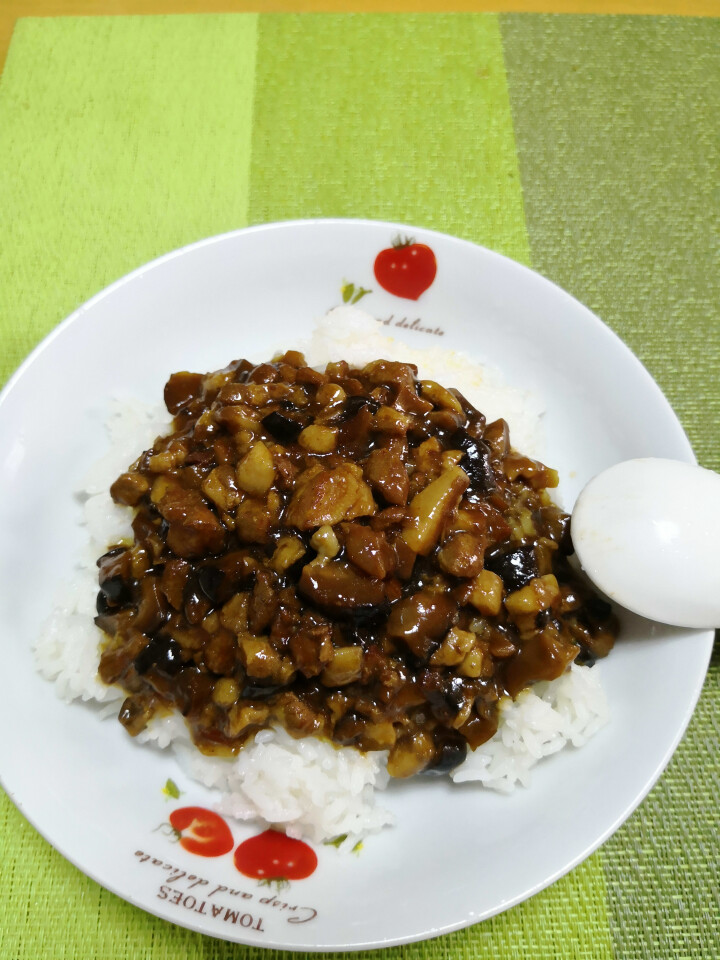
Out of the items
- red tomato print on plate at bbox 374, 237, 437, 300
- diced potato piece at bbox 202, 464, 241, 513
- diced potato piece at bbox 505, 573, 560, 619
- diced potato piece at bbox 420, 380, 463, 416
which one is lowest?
diced potato piece at bbox 505, 573, 560, 619

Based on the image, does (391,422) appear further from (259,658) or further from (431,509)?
(259,658)

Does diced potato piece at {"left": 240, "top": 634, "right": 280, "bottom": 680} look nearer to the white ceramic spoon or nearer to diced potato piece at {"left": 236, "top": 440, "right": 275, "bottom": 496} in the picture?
diced potato piece at {"left": 236, "top": 440, "right": 275, "bottom": 496}

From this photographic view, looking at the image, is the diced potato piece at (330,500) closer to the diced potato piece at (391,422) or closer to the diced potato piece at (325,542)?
the diced potato piece at (325,542)

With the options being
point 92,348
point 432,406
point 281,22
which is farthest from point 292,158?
point 432,406

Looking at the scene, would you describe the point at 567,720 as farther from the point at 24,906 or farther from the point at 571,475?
the point at 24,906

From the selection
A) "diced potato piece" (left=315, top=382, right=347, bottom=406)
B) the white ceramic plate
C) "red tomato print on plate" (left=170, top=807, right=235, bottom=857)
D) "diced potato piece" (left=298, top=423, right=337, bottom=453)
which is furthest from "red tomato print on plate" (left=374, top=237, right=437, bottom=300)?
"red tomato print on plate" (left=170, top=807, right=235, bottom=857)
